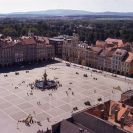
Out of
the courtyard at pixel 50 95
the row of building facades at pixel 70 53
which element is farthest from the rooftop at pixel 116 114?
the row of building facades at pixel 70 53

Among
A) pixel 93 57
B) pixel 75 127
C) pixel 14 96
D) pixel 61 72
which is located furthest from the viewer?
pixel 93 57

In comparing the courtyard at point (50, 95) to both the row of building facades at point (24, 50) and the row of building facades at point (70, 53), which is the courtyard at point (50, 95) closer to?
the row of building facades at point (70, 53)

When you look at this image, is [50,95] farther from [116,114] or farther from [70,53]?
[70,53]

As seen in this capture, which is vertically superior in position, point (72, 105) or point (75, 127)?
point (75, 127)

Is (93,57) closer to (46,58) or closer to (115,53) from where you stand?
(115,53)

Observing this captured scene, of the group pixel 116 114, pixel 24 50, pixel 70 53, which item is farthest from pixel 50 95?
pixel 70 53

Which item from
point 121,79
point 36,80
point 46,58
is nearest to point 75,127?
point 36,80
